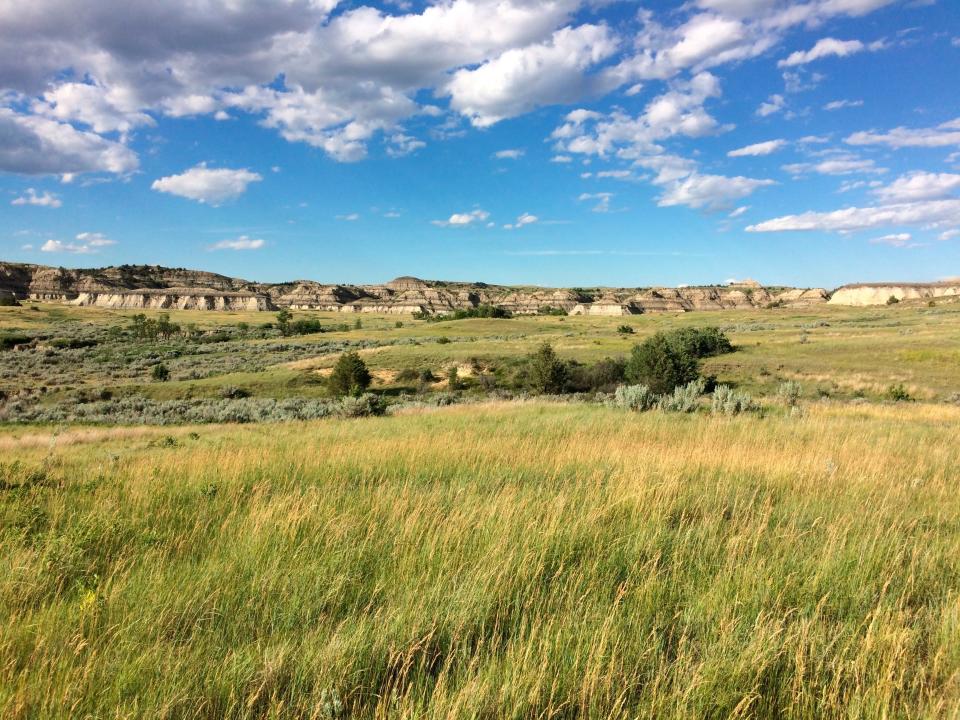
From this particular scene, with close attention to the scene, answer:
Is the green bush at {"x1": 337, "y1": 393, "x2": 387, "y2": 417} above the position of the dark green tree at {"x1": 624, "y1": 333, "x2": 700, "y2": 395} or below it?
below

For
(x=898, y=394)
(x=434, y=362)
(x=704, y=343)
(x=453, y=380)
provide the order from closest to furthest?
1. (x=898, y=394)
2. (x=453, y=380)
3. (x=434, y=362)
4. (x=704, y=343)

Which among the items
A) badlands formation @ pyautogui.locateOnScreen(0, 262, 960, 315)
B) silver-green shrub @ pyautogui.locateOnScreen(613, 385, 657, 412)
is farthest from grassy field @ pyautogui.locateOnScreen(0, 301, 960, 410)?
badlands formation @ pyautogui.locateOnScreen(0, 262, 960, 315)

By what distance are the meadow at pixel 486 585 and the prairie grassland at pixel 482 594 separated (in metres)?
0.02

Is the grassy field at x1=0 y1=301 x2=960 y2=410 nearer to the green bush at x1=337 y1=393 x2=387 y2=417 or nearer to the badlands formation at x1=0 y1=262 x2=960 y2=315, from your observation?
the green bush at x1=337 y1=393 x2=387 y2=417

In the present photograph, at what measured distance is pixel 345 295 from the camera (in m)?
181

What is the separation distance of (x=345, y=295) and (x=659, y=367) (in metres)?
165

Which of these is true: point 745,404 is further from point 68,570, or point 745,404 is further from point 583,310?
point 583,310

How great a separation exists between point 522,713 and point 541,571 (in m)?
1.26

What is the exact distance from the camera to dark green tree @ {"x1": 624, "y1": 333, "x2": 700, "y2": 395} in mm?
25859

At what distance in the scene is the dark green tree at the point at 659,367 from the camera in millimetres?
25859

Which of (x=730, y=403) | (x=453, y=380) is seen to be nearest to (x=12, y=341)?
(x=453, y=380)

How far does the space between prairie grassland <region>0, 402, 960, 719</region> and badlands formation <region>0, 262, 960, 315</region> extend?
14211 cm

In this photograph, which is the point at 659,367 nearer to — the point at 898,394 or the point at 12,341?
the point at 898,394

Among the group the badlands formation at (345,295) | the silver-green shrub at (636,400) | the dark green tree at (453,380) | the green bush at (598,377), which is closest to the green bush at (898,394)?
the green bush at (598,377)
